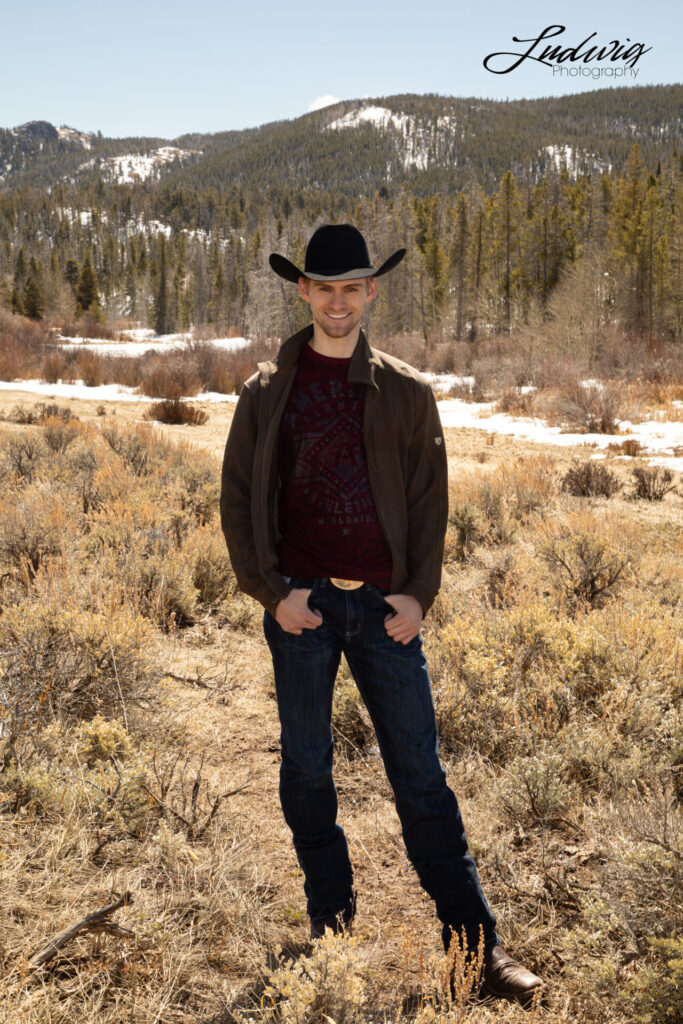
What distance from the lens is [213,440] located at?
12695 mm

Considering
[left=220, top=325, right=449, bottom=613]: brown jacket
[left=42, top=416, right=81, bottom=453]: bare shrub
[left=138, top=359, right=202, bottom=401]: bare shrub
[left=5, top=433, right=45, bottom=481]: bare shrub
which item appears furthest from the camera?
[left=138, top=359, right=202, bottom=401]: bare shrub

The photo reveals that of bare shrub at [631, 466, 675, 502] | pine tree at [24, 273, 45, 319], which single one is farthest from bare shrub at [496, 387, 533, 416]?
pine tree at [24, 273, 45, 319]

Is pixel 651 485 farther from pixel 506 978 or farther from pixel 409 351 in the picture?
pixel 409 351

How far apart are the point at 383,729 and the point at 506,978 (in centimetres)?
74

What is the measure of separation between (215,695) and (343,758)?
91 cm

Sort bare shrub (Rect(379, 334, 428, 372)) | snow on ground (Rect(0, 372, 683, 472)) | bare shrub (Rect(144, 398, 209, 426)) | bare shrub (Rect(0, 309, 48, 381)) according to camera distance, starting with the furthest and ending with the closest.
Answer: bare shrub (Rect(379, 334, 428, 372)) → bare shrub (Rect(0, 309, 48, 381)) → bare shrub (Rect(144, 398, 209, 426)) → snow on ground (Rect(0, 372, 683, 472))

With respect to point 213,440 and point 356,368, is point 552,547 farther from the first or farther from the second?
point 213,440

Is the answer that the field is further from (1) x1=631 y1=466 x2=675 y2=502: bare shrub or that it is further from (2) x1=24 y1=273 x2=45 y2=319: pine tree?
(2) x1=24 y1=273 x2=45 y2=319: pine tree

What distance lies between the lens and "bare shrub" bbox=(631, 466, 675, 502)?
8391mm

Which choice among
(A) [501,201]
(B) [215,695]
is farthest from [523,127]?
(B) [215,695]

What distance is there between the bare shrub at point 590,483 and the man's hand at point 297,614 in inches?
284

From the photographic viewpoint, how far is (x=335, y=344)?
6.61 ft

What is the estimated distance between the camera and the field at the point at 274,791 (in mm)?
1982

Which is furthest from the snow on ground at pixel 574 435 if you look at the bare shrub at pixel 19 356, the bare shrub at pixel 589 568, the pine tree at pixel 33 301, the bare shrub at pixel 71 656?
the pine tree at pixel 33 301
